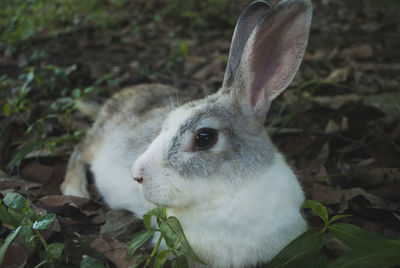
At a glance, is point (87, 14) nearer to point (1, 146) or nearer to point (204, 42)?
point (204, 42)

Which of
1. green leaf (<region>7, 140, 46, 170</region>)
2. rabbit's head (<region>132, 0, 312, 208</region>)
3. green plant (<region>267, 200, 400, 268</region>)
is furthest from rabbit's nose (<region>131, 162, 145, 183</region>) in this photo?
green leaf (<region>7, 140, 46, 170</region>)

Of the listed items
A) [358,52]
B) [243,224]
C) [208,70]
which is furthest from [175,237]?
[358,52]

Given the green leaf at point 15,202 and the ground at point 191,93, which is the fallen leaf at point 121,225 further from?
the green leaf at point 15,202

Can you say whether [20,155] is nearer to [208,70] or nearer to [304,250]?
[304,250]

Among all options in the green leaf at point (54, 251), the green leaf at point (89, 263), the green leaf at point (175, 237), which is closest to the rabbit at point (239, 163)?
the green leaf at point (175, 237)

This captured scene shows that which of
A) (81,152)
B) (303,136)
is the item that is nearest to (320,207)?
(303,136)

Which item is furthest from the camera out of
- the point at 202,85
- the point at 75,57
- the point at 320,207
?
the point at 75,57
